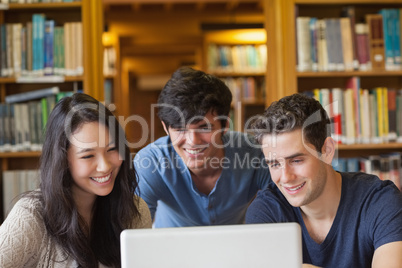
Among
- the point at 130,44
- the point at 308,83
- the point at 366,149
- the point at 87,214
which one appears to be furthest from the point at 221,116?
the point at 130,44

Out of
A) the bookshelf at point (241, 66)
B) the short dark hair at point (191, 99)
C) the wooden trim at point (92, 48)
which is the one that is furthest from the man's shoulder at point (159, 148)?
the bookshelf at point (241, 66)

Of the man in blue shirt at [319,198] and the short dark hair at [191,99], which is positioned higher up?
the short dark hair at [191,99]

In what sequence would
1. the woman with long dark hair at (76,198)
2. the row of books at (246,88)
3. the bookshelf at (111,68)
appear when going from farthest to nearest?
1. the bookshelf at (111,68)
2. the row of books at (246,88)
3. the woman with long dark hair at (76,198)

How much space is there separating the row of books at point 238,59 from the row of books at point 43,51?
2.36 meters

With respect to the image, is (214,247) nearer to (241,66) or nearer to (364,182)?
(364,182)

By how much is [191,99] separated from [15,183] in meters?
1.52

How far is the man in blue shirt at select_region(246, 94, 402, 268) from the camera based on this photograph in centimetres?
139

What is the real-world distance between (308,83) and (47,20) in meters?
1.70

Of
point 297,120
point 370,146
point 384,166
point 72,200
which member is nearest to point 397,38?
point 370,146

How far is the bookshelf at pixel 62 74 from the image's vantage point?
9.29 ft

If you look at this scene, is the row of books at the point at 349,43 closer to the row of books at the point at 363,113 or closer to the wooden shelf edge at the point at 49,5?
the row of books at the point at 363,113

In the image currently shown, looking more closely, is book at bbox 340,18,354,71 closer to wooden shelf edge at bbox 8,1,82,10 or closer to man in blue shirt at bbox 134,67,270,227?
man in blue shirt at bbox 134,67,270,227

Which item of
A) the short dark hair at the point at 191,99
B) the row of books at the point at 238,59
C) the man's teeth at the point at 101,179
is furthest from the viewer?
the row of books at the point at 238,59

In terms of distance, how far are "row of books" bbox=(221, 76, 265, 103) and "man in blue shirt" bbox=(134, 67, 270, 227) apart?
111 inches
